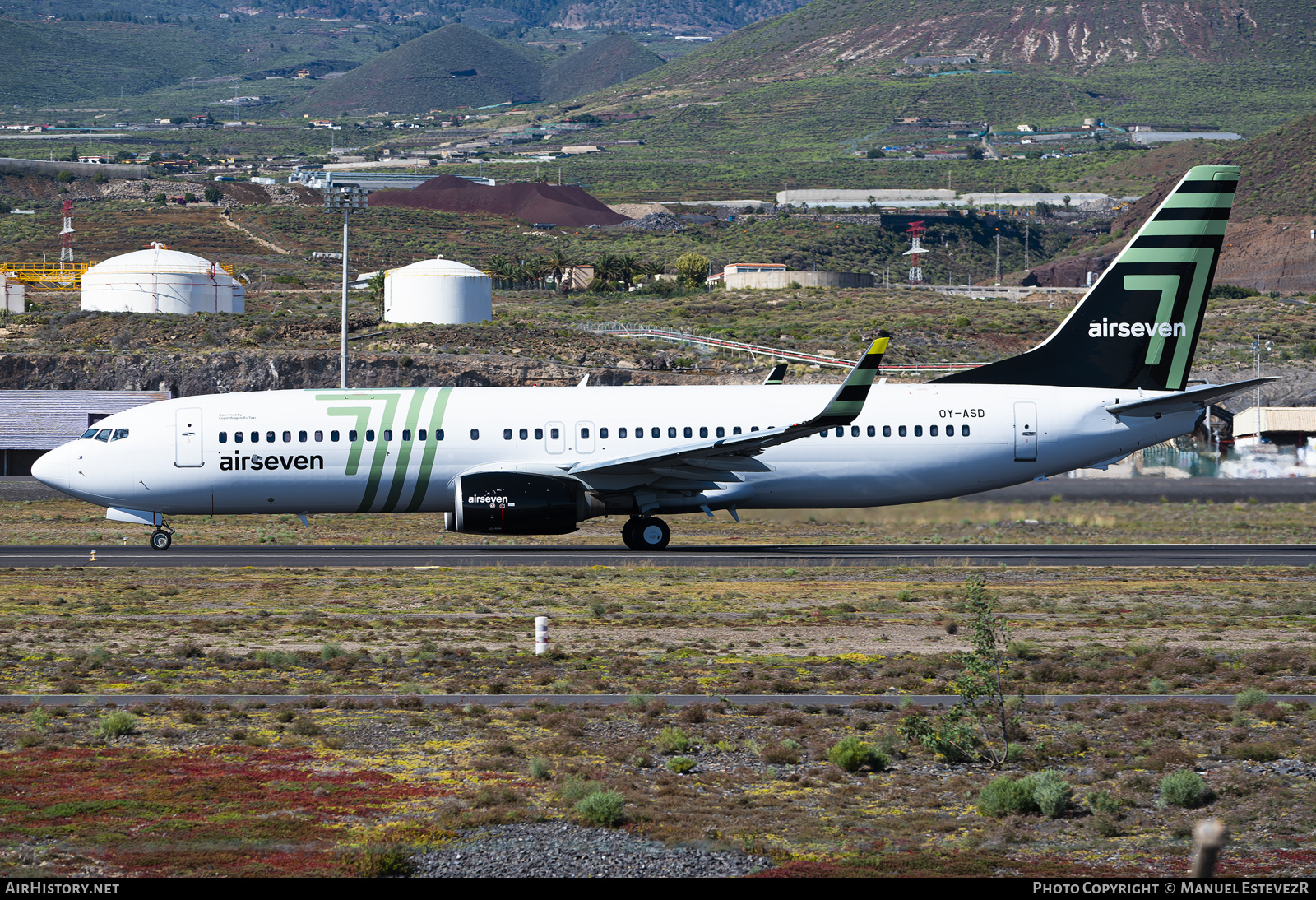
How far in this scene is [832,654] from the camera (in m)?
21.3

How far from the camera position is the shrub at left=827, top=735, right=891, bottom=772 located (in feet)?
47.7

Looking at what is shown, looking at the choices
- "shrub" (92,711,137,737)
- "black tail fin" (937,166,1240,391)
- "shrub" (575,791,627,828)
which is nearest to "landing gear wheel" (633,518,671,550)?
"black tail fin" (937,166,1240,391)

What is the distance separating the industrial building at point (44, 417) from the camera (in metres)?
67.2

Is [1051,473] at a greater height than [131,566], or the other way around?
[1051,473]

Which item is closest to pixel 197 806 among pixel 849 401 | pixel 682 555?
pixel 849 401

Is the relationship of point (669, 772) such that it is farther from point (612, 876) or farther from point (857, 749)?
point (612, 876)

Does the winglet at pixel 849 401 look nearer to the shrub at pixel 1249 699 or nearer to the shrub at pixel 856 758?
the shrub at pixel 1249 699

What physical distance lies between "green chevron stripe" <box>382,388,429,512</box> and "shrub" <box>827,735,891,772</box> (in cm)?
2202

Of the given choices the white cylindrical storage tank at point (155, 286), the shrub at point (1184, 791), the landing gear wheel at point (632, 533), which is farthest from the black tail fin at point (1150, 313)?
the white cylindrical storage tank at point (155, 286)

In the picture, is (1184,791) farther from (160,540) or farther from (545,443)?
(160,540)

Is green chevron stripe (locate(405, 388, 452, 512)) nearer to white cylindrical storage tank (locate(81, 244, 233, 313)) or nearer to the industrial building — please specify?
the industrial building

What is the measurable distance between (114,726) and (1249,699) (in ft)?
45.0

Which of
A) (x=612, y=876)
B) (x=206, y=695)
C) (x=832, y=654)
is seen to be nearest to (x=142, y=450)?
(x=206, y=695)

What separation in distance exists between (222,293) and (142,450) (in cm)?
7859
